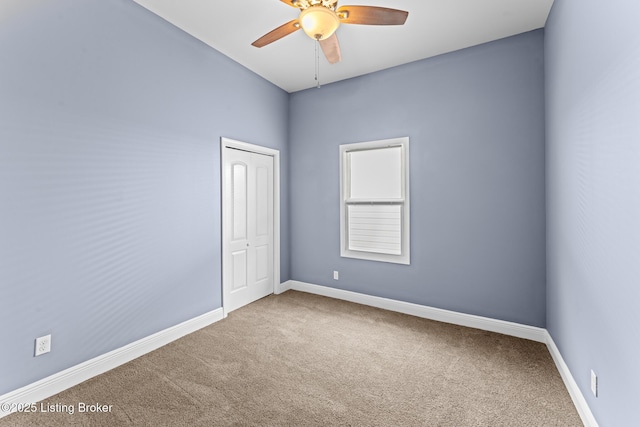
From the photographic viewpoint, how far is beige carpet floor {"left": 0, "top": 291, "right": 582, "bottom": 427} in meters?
1.81

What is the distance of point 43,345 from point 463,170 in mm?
3909

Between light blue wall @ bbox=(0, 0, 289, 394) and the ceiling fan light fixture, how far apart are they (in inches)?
62.9

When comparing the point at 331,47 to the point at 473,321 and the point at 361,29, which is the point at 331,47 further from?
the point at 473,321

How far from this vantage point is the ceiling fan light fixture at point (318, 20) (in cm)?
188

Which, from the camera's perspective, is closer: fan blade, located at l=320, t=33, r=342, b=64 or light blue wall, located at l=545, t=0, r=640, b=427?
light blue wall, located at l=545, t=0, r=640, b=427

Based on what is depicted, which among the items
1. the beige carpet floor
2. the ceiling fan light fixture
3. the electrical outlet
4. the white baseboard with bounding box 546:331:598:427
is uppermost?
the ceiling fan light fixture

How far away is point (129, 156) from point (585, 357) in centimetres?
362

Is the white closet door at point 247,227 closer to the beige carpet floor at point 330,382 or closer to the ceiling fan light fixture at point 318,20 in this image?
the beige carpet floor at point 330,382

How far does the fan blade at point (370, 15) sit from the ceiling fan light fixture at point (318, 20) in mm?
91

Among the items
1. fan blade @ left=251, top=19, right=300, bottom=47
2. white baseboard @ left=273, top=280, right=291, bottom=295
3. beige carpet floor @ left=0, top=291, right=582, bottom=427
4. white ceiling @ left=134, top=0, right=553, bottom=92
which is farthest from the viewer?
white baseboard @ left=273, top=280, right=291, bottom=295

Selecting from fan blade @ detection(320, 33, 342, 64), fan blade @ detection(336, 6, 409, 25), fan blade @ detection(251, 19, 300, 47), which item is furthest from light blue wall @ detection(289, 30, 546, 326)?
fan blade @ detection(251, 19, 300, 47)

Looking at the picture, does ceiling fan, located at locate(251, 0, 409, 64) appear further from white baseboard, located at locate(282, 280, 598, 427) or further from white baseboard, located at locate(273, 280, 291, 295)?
white baseboard, located at locate(273, 280, 291, 295)

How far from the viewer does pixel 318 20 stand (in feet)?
6.26

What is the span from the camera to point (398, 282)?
11.8 ft
